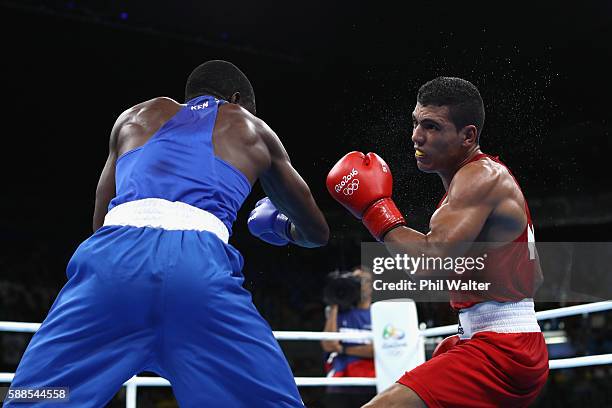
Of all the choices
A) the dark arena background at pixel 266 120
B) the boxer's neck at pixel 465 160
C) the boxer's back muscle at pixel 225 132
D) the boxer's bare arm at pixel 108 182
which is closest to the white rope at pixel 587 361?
the boxer's neck at pixel 465 160

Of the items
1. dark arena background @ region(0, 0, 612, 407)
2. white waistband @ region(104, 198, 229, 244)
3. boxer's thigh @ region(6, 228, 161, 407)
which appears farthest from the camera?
dark arena background @ region(0, 0, 612, 407)

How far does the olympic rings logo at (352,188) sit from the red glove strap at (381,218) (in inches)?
3.3

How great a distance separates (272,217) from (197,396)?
3.23 feet

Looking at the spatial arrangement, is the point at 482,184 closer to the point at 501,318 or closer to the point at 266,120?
the point at 501,318

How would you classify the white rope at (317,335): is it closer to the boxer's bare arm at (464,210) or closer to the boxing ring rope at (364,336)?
the boxing ring rope at (364,336)

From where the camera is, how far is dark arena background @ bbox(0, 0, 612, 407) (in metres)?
7.33

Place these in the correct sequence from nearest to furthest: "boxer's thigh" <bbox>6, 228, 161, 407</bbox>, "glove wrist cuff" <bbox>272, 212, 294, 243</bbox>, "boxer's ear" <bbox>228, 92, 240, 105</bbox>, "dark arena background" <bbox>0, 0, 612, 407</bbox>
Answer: "boxer's thigh" <bbox>6, 228, 161, 407</bbox> → "boxer's ear" <bbox>228, 92, 240, 105</bbox> → "glove wrist cuff" <bbox>272, 212, 294, 243</bbox> → "dark arena background" <bbox>0, 0, 612, 407</bbox>

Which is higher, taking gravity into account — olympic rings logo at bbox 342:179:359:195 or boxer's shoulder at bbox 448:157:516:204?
olympic rings logo at bbox 342:179:359:195

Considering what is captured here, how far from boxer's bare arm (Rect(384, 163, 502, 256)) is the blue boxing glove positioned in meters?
0.46

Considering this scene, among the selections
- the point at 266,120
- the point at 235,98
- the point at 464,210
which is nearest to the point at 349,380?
the point at 464,210

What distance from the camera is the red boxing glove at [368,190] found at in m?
2.34

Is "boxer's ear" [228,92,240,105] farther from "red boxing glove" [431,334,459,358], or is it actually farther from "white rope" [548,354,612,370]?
"white rope" [548,354,612,370]

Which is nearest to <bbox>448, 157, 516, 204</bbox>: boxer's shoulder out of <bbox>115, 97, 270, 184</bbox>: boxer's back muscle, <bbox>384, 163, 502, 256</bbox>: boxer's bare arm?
<bbox>384, 163, 502, 256</bbox>: boxer's bare arm

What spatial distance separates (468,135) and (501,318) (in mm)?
602
